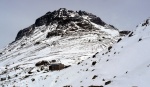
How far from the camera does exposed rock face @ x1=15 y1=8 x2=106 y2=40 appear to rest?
149625mm

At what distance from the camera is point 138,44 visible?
25.9 meters

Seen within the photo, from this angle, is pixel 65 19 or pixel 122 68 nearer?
pixel 122 68

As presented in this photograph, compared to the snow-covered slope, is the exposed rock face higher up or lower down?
higher up

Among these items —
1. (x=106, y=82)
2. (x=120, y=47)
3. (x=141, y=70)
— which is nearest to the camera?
(x=141, y=70)

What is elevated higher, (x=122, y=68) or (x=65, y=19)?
(x=65, y=19)

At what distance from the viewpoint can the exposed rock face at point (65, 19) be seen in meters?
150

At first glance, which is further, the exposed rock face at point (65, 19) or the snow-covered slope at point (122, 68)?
the exposed rock face at point (65, 19)

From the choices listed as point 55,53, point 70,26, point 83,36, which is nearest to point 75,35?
point 83,36

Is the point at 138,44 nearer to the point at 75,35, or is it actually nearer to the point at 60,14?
the point at 75,35

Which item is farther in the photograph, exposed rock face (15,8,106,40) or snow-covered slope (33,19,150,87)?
exposed rock face (15,8,106,40)

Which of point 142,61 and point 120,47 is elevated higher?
point 120,47

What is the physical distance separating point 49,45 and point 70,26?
33012mm

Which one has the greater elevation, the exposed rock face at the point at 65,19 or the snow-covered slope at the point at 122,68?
the exposed rock face at the point at 65,19

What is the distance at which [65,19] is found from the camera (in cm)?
15712
